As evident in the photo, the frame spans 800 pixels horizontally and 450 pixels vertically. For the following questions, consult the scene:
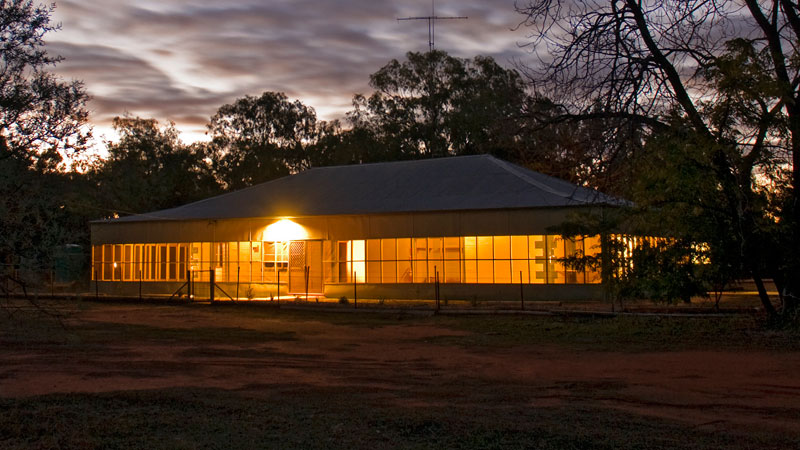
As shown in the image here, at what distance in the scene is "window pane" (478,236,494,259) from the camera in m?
32.1

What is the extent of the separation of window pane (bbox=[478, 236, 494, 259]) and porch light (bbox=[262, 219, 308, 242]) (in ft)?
27.0

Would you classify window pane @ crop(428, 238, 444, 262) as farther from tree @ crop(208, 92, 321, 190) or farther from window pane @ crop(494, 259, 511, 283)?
tree @ crop(208, 92, 321, 190)

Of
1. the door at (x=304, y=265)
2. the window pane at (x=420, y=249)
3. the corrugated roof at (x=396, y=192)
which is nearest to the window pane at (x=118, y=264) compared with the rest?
the corrugated roof at (x=396, y=192)

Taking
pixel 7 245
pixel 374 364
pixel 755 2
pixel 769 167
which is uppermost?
pixel 755 2

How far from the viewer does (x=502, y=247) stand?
3186cm

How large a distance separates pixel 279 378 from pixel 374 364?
2.43 metres

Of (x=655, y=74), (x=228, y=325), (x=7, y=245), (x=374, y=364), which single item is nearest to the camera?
(x=7, y=245)

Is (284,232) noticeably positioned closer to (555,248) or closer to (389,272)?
(389,272)

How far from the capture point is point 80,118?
17656 mm

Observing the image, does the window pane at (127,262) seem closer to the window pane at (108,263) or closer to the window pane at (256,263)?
the window pane at (108,263)

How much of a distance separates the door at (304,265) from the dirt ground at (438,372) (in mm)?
15586

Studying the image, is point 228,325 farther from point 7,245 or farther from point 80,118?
point 7,245

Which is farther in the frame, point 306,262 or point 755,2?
point 306,262

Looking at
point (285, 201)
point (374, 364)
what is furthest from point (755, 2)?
point (285, 201)
